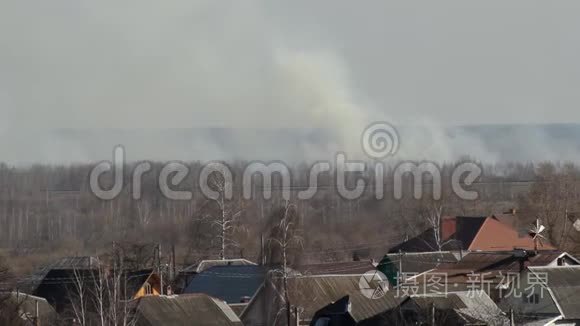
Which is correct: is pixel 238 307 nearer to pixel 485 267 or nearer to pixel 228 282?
pixel 228 282

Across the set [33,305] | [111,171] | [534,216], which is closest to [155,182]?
[111,171]

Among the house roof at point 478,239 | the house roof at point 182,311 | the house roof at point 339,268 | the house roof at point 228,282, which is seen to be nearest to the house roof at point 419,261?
the house roof at point 339,268

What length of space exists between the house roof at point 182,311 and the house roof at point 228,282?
159 inches

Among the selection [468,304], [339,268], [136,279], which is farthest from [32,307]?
[339,268]

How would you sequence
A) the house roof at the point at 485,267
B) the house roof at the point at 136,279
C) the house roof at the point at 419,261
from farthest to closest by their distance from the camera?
the house roof at the point at 419,261
the house roof at the point at 485,267
the house roof at the point at 136,279

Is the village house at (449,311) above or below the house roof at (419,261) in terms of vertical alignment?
below

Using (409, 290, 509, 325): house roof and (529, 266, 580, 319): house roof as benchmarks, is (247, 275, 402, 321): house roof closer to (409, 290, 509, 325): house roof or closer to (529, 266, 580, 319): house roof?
(409, 290, 509, 325): house roof

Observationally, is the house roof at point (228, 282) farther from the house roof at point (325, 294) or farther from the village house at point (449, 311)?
the village house at point (449, 311)

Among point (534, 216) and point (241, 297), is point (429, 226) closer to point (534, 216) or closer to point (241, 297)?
point (534, 216)

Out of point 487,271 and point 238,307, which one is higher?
point 487,271

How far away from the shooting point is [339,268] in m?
33.9

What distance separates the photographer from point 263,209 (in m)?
45.0

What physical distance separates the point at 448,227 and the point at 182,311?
17.0 meters

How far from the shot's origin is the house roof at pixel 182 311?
2456 centimetres
